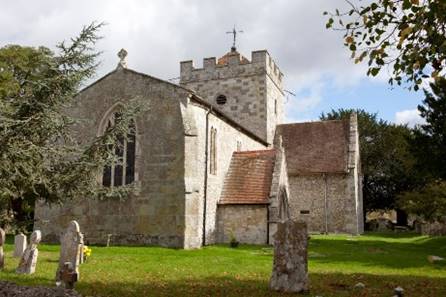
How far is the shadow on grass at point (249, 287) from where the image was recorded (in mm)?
9398

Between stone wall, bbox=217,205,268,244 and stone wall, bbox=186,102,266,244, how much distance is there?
407 millimetres

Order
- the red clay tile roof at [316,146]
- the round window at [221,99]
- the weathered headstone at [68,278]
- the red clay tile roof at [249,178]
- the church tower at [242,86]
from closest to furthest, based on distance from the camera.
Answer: the weathered headstone at [68,278]
the red clay tile roof at [249,178]
the red clay tile roof at [316,146]
the church tower at [242,86]
the round window at [221,99]

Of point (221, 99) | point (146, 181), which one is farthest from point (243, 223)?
point (221, 99)

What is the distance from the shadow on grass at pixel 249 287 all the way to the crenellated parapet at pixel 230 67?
23.2m

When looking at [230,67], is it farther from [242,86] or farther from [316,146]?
[316,146]

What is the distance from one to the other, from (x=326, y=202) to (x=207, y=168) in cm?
1289

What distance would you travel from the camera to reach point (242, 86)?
33.4 meters

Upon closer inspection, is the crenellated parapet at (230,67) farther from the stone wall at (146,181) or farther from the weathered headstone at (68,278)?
the weathered headstone at (68,278)

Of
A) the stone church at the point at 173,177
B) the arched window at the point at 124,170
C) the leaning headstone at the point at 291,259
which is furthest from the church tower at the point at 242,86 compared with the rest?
the leaning headstone at the point at 291,259

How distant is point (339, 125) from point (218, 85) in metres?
9.77

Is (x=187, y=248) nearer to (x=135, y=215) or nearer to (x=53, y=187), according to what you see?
(x=135, y=215)

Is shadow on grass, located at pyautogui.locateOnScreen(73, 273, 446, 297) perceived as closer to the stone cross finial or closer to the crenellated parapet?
the stone cross finial

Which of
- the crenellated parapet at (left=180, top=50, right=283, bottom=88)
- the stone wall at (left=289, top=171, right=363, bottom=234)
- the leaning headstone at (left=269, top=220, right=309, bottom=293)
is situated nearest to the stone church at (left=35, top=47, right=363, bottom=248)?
the stone wall at (left=289, top=171, right=363, bottom=234)

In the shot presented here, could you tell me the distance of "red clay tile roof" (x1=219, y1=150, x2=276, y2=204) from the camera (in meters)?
22.0
